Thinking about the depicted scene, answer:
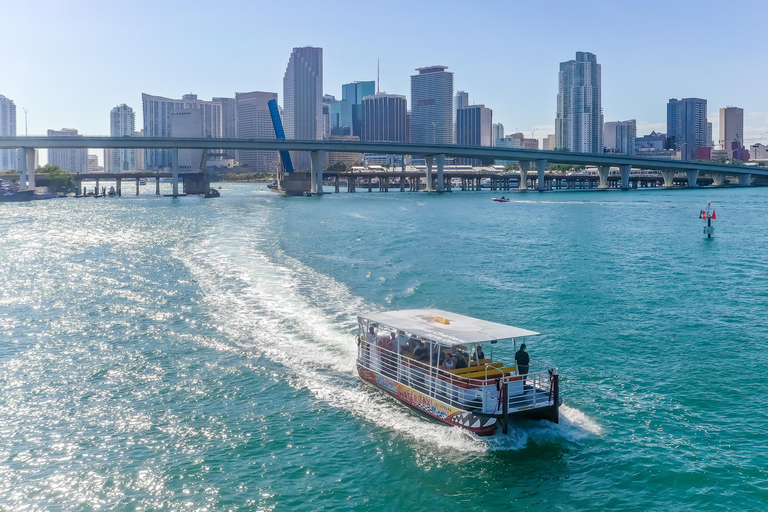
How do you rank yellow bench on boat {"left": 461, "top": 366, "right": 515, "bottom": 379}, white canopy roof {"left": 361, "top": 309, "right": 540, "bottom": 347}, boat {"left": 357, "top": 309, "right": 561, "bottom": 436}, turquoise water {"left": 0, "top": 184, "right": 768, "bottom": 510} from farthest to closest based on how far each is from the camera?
white canopy roof {"left": 361, "top": 309, "right": 540, "bottom": 347} < yellow bench on boat {"left": 461, "top": 366, "right": 515, "bottom": 379} < boat {"left": 357, "top": 309, "right": 561, "bottom": 436} < turquoise water {"left": 0, "top": 184, "right": 768, "bottom": 510}

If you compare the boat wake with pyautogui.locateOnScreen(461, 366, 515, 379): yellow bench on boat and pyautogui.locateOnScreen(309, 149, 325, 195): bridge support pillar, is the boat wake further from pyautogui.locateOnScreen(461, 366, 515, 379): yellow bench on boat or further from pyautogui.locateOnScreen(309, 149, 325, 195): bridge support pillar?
pyautogui.locateOnScreen(309, 149, 325, 195): bridge support pillar

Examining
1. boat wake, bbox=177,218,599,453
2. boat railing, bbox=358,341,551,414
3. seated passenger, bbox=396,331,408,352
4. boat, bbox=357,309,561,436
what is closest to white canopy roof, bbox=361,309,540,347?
boat, bbox=357,309,561,436

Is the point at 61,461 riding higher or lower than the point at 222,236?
lower

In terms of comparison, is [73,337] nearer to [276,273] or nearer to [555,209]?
[276,273]

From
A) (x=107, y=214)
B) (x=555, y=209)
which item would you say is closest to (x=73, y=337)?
(x=107, y=214)

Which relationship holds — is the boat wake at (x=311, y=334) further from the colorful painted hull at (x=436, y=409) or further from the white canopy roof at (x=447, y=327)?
the white canopy roof at (x=447, y=327)

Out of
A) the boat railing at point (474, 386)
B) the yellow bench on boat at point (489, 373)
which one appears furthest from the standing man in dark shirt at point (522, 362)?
the yellow bench on boat at point (489, 373)
